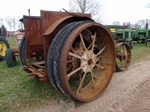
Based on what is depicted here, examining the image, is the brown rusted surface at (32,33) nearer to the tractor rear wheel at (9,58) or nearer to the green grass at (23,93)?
the green grass at (23,93)

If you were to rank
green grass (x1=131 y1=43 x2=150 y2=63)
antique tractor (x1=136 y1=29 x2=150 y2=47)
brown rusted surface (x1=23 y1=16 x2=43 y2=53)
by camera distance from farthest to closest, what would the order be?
1. antique tractor (x1=136 y1=29 x2=150 y2=47)
2. green grass (x1=131 y1=43 x2=150 y2=63)
3. brown rusted surface (x1=23 y1=16 x2=43 y2=53)

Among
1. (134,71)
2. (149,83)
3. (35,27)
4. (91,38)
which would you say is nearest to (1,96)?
(35,27)

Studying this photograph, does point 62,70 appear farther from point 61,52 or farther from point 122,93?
point 122,93

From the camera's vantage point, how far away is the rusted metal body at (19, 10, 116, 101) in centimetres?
231

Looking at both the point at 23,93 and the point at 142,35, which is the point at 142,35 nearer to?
the point at 142,35

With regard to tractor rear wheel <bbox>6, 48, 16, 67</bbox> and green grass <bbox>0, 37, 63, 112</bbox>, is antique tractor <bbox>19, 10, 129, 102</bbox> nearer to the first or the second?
green grass <bbox>0, 37, 63, 112</bbox>

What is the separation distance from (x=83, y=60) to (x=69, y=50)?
0.48 m

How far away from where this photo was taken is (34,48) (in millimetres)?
3316

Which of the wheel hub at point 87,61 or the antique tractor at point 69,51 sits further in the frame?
the wheel hub at point 87,61

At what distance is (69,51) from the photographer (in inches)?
97.5

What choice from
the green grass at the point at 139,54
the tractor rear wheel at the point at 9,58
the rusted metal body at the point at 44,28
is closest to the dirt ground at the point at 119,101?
the rusted metal body at the point at 44,28

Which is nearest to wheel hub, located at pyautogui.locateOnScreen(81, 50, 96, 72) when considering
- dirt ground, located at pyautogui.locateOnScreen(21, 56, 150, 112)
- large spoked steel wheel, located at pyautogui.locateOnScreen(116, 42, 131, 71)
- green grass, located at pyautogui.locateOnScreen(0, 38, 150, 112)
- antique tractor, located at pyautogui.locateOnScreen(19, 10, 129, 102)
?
antique tractor, located at pyautogui.locateOnScreen(19, 10, 129, 102)

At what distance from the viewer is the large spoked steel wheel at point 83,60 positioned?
2.27 meters

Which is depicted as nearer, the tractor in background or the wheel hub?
the wheel hub
